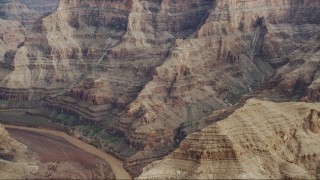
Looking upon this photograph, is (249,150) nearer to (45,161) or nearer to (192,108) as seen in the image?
(45,161)

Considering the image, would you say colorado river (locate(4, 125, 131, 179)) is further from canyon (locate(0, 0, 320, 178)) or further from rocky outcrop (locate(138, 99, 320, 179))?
rocky outcrop (locate(138, 99, 320, 179))

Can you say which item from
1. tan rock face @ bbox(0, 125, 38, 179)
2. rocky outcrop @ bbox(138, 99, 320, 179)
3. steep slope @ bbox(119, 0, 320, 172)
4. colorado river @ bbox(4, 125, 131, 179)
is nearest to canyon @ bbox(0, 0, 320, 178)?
rocky outcrop @ bbox(138, 99, 320, 179)

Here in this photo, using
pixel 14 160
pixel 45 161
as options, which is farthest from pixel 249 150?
pixel 14 160

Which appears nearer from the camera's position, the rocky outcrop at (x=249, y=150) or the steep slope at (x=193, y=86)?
the rocky outcrop at (x=249, y=150)

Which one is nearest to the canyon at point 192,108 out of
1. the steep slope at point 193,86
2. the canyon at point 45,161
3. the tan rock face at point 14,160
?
the steep slope at point 193,86

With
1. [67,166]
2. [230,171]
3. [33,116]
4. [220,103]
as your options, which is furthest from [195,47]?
[230,171]

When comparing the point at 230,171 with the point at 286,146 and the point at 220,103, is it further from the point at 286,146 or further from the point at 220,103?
the point at 220,103

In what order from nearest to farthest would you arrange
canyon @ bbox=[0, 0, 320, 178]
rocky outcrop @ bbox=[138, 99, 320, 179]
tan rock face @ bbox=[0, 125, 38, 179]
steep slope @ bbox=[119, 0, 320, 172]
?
1. rocky outcrop @ bbox=[138, 99, 320, 179]
2. canyon @ bbox=[0, 0, 320, 178]
3. tan rock face @ bbox=[0, 125, 38, 179]
4. steep slope @ bbox=[119, 0, 320, 172]

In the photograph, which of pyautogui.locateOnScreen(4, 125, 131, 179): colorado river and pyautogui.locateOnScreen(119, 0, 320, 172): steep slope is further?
pyautogui.locateOnScreen(119, 0, 320, 172): steep slope

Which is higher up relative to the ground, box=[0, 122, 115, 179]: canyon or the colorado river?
box=[0, 122, 115, 179]: canyon

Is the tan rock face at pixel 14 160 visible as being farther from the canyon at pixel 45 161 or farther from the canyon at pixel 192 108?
the canyon at pixel 192 108
